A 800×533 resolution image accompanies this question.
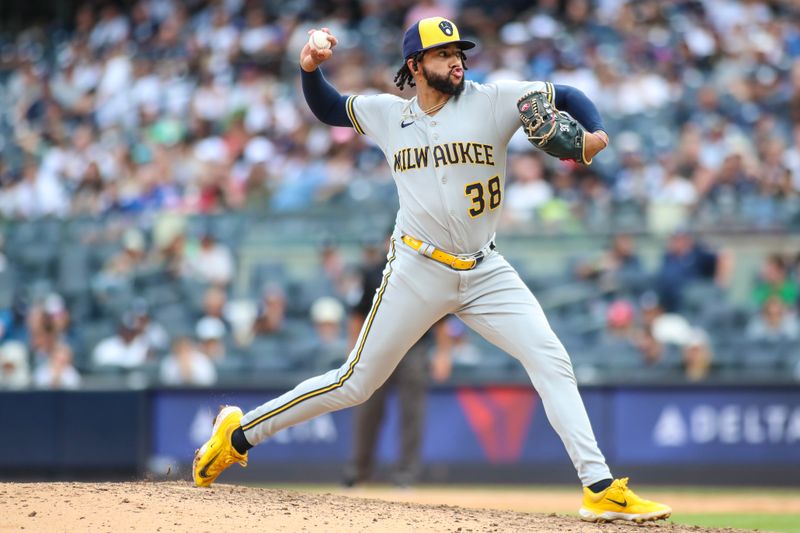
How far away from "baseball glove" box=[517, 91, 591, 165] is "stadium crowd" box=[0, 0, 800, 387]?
19.8 feet

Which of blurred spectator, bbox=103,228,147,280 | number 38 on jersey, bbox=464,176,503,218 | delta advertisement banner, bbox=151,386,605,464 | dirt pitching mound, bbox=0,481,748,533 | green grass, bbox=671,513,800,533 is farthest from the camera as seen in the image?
blurred spectator, bbox=103,228,147,280

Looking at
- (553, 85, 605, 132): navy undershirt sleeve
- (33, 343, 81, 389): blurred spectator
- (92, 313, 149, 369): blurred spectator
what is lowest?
(33, 343, 81, 389): blurred spectator

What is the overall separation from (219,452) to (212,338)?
235 inches

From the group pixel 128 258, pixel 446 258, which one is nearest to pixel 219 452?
pixel 446 258

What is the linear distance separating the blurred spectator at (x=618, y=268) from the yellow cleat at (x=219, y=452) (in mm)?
6071

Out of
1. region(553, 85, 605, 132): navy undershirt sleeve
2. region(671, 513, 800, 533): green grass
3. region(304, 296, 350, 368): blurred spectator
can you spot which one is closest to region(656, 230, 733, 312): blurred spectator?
region(304, 296, 350, 368): blurred spectator

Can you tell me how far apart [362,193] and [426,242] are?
725 cm

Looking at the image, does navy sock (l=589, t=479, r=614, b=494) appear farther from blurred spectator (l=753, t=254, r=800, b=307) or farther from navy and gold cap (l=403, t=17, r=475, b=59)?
blurred spectator (l=753, t=254, r=800, b=307)

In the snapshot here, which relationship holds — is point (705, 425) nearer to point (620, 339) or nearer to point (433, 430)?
point (620, 339)

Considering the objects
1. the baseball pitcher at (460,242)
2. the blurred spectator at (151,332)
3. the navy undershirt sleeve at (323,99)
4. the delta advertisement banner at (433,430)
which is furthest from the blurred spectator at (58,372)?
the baseball pitcher at (460,242)

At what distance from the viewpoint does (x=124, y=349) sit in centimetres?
1184

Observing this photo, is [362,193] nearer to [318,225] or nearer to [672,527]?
[318,225]

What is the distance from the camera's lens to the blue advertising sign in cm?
1038

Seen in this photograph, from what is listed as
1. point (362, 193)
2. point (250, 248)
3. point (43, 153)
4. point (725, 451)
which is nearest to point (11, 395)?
point (250, 248)
